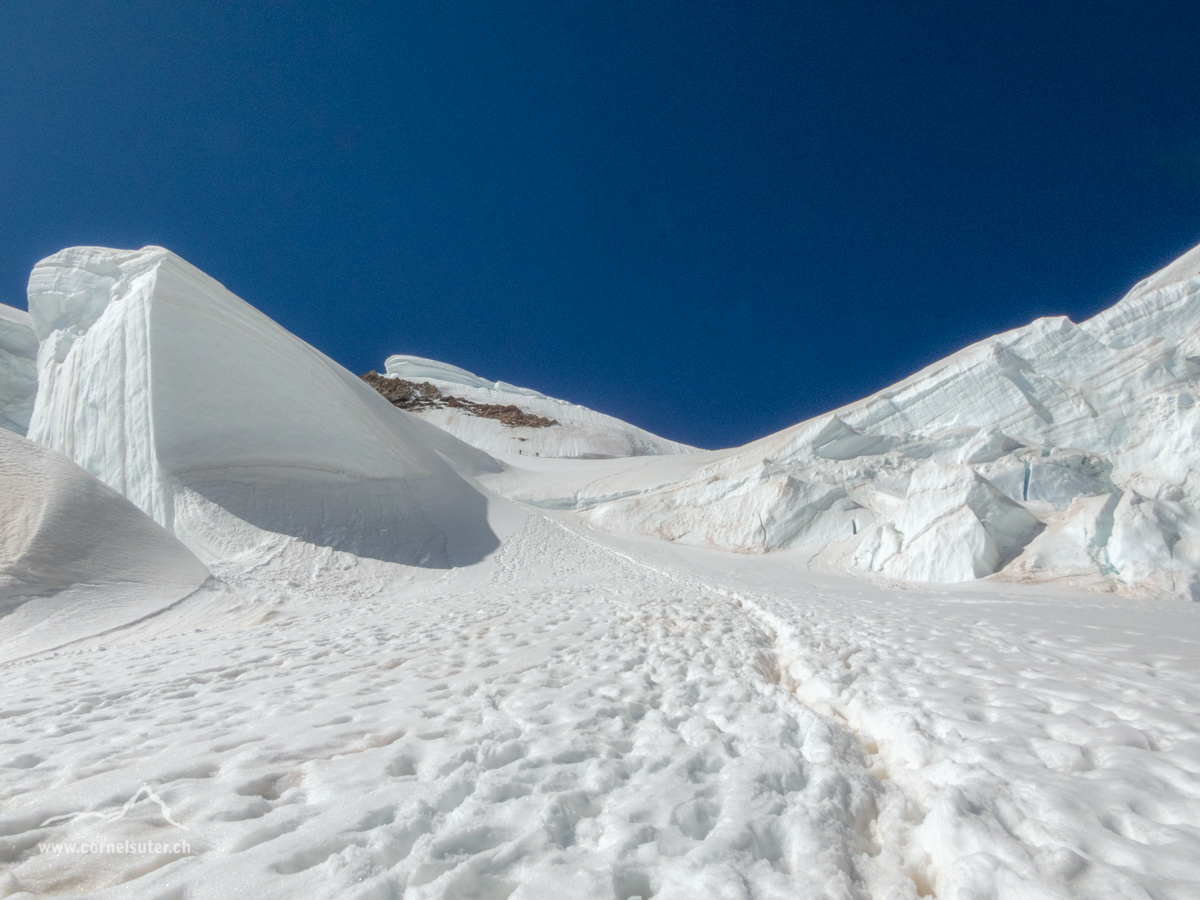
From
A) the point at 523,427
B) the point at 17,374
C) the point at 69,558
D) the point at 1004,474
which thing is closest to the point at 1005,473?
the point at 1004,474

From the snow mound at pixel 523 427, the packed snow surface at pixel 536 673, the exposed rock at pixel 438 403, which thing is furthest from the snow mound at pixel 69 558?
the exposed rock at pixel 438 403

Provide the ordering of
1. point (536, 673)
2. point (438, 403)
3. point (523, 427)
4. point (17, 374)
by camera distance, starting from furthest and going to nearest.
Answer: point (438, 403)
point (523, 427)
point (17, 374)
point (536, 673)

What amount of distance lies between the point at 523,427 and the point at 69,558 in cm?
4188

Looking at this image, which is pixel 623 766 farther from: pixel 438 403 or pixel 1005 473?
pixel 438 403

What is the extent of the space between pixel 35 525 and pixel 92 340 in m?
10.3

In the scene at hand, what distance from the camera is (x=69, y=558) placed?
272 inches

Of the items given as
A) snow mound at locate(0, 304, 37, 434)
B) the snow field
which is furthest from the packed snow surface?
snow mound at locate(0, 304, 37, 434)

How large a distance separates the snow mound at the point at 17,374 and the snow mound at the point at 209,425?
1127cm

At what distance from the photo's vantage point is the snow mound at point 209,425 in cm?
1212

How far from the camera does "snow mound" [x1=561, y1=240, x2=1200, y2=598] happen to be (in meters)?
9.71

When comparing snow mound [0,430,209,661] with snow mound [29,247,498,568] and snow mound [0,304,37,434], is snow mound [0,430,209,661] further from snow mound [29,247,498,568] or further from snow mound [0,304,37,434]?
snow mound [0,304,37,434]

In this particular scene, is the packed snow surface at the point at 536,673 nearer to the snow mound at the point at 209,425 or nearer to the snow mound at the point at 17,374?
the snow mound at the point at 209,425

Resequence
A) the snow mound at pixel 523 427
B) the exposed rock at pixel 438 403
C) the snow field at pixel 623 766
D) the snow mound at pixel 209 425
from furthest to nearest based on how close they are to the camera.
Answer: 1. the exposed rock at pixel 438 403
2. the snow mound at pixel 523 427
3. the snow mound at pixel 209 425
4. the snow field at pixel 623 766

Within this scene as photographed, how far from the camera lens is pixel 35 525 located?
6.89 m
